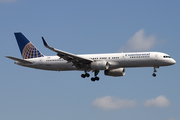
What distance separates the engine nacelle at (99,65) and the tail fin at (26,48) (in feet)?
36.7

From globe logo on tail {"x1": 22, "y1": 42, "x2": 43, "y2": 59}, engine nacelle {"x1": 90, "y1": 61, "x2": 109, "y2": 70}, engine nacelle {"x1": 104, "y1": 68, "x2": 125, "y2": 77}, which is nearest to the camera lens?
engine nacelle {"x1": 90, "y1": 61, "x2": 109, "y2": 70}

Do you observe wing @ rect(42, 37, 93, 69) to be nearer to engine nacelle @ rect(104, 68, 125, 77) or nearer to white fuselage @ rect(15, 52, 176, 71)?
white fuselage @ rect(15, 52, 176, 71)

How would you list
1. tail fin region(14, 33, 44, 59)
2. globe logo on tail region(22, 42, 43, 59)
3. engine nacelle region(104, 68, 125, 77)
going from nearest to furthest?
engine nacelle region(104, 68, 125, 77) < globe logo on tail region(22, 42, 43, 59) < tail fin region(14, 33, 44, 59)

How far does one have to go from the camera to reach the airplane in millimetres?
66750

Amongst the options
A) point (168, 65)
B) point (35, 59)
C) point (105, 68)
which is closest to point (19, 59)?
point (35, 59)

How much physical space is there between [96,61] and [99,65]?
1.38 meters

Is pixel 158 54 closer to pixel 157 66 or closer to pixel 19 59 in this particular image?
pixel 157 66

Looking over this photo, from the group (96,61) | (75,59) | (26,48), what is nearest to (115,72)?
(96,61)

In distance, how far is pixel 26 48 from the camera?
7719 centimetres

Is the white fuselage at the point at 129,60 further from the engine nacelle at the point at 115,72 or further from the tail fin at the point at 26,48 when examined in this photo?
the tail fin at the point at 26,48

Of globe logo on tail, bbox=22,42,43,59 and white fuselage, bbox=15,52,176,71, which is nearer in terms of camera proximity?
white fuselage, bbox=15,52,176,71

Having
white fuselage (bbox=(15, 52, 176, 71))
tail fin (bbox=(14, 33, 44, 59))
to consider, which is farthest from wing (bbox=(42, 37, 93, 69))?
tail fin (bbox=(14, 33, 44, 59))

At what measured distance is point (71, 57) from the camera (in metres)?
67.2

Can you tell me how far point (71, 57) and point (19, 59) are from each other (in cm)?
995
